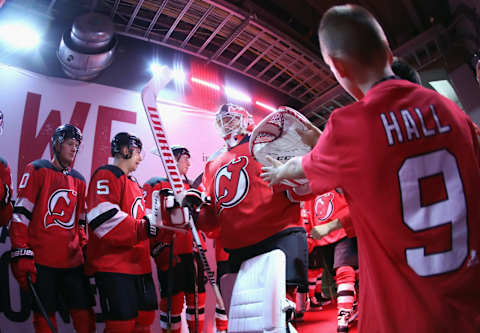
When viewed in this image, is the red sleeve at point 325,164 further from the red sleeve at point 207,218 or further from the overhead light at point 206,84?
the overhead light at point 206,84

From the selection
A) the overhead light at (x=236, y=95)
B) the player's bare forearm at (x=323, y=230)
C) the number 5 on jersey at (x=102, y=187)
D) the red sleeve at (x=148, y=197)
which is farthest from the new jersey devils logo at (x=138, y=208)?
the overhead light at (x=236, y=95)

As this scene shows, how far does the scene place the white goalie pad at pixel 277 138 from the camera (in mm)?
1384

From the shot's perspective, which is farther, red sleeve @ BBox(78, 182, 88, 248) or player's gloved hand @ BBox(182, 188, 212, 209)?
red sleeve @ BBox(78, 182, 88, 248)

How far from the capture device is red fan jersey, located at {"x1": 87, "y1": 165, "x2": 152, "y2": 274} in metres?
2.36

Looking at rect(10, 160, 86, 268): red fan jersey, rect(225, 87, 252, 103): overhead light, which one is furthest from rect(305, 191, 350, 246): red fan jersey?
rect(225, 87, 252, 103): overhead light

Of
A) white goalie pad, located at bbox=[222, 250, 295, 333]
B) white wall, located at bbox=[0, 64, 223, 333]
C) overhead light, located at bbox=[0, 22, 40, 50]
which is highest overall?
overhead light, located at bbox=[0, 22, 40, 50]

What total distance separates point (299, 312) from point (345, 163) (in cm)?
340

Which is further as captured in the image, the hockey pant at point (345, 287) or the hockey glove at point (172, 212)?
the hockey pant at point (345, 287)

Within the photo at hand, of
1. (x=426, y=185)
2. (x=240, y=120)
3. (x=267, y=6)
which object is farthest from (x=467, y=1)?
(x=426, y=185)

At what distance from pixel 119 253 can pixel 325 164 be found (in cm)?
204

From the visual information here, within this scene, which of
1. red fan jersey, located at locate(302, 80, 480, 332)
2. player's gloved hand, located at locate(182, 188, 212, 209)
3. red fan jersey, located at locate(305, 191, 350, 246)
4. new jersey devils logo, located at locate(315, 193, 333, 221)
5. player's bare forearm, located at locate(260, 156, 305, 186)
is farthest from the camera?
new jersey devils logo, located at locate(315, 193, 333, 221)

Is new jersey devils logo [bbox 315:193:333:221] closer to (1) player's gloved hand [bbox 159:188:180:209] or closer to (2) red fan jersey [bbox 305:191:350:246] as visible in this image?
(2) red fan jersey [bbox 305:191:350:246]

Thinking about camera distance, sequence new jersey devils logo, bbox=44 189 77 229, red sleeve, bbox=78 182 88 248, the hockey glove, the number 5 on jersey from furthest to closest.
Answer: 1. red sleeve, bbox=78 182 88 248
2. new jersey devils logo, bbox=44 189 77 229
3. the number 5 on jersey
4. the hockey glove

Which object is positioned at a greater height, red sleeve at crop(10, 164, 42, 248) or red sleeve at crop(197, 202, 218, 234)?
red sleeve at crop(10, 164, 42, 248)
